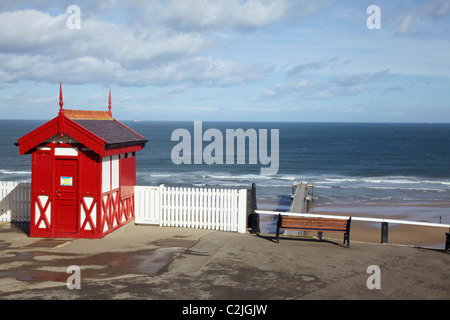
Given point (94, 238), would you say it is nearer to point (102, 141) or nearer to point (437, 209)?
point (102, 141)

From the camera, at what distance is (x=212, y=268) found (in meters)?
10.3

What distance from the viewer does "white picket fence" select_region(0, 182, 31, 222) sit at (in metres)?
15.1

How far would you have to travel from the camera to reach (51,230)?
1310 centimetres

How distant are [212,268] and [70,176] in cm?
522

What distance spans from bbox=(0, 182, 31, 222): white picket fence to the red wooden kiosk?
2.22 m

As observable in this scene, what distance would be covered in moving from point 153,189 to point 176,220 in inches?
50.0

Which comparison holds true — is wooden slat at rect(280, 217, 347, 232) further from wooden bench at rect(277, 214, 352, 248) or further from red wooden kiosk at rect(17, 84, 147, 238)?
red wooden kiosk at rect(17, 84, 147, 238)

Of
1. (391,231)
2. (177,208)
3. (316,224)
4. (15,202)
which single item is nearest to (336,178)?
(391,231)

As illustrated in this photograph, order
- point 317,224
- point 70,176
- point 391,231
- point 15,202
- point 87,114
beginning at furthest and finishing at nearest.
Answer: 1. point 391,231
2. point 15,202
3. point 87,114
4. point 70,176
5. point 317,224

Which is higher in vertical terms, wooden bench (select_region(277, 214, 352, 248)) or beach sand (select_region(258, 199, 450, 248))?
wooden bench (select_region(277, 214, 352, 248))

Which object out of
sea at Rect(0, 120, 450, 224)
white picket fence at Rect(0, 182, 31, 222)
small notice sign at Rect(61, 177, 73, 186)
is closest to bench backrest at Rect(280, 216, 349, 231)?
small notice sign at Rect(61, 177, 73, 186)

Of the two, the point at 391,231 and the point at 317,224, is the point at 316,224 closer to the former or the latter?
the point at 317,224

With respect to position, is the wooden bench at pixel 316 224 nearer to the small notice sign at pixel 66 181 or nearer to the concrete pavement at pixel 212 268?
the concrete pavement at pixel 212 268
